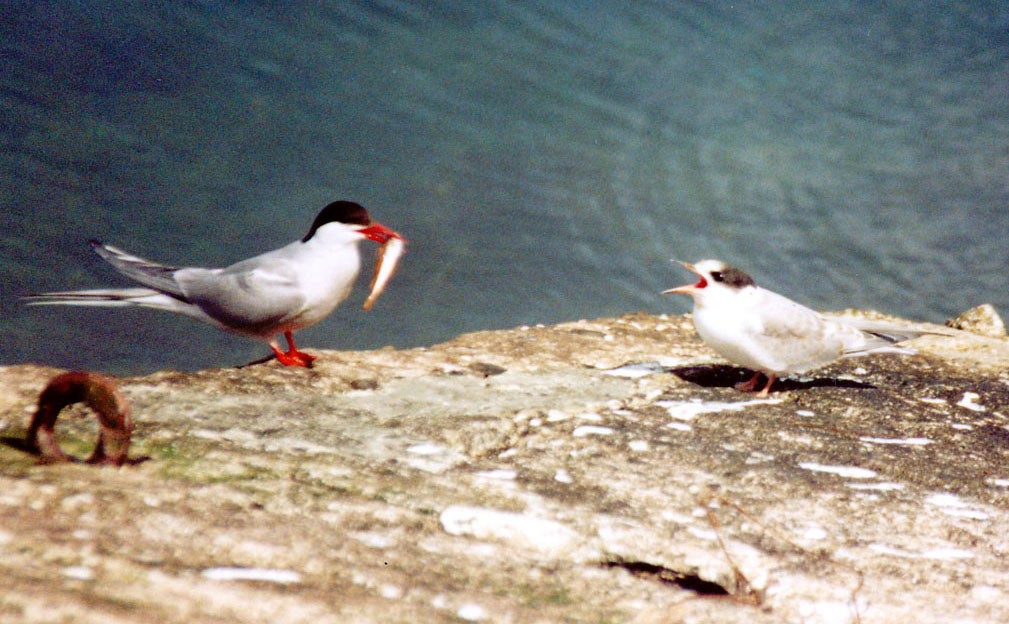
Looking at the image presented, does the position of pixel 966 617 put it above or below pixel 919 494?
below

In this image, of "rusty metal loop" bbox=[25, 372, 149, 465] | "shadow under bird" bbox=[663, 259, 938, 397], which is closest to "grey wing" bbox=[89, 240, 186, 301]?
"rusty metal loop" bbox=[25, 372, 149, 465]

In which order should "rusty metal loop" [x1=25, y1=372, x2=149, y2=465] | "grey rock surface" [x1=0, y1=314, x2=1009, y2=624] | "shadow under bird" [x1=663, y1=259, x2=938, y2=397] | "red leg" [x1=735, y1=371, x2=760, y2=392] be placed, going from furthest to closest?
"red leg" [x1=735, y1=371, x2=760, y2=392] → "shadow under bird" [x1=663, y1=259, x2=938, y2=397] → "rusty metal loop" [x1=25, y1=372, x2=149, y2=465] → "grey rock surface" [x1=0, y1=314, x2=1009, y2=624]

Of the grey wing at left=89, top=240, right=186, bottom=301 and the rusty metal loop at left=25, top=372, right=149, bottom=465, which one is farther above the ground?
the grey wing at left=89, top=240, right=186, bottom=301

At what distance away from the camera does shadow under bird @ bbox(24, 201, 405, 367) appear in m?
3.36

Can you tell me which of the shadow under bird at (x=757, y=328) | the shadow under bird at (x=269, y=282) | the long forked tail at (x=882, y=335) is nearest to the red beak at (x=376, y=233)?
the shadow under bird at (x=269, y=282)

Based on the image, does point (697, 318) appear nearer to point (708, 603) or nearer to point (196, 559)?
point (708, 603)

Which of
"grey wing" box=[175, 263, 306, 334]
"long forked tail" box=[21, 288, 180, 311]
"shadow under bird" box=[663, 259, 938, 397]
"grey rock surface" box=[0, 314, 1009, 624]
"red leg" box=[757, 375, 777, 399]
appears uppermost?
"shadow under bird" box=[663, 259, 938, 397]

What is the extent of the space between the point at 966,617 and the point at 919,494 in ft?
2.35

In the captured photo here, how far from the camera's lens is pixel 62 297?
3262 mm

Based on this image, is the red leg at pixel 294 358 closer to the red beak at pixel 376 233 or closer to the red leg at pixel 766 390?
the red beak at pixel 376 233

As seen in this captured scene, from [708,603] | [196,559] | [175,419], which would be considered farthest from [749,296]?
[196,559]

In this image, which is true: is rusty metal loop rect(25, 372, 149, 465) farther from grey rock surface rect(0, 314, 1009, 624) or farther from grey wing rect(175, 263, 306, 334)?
grey wing rect(175, 263, 306, 334)

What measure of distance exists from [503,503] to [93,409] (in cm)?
93

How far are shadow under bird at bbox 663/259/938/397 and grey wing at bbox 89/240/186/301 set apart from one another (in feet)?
6.23
